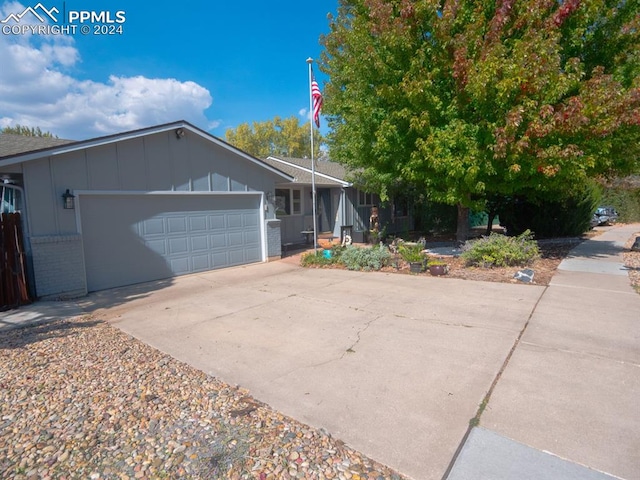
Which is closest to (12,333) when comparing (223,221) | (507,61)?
(223,221)

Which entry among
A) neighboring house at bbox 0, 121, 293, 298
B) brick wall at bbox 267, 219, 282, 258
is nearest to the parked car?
A: brick wall at bbox 267, 219, 282, 258

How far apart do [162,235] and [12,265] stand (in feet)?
9.74

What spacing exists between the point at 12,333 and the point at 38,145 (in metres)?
6.07

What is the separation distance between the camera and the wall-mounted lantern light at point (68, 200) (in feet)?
23.8

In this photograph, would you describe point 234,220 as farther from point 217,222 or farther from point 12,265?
point 12,265

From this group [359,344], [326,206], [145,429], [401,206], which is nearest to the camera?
[145,429]

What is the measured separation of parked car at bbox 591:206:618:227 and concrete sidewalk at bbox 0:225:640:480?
52.0 feet

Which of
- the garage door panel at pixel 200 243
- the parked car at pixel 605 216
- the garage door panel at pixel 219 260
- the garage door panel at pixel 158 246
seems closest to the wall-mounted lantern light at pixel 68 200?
the garage door panel at pixel 158 246

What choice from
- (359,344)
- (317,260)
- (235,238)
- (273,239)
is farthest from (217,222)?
(359,344)

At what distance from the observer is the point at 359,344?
4.46m

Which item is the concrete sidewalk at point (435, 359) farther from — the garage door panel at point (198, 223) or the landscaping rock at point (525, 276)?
the garage door panel at point (198, 223)

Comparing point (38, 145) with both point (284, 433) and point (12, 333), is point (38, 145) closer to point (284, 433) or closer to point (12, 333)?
point (12, 333)

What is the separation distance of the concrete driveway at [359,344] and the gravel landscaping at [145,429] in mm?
227

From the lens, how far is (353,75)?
32.9ft
